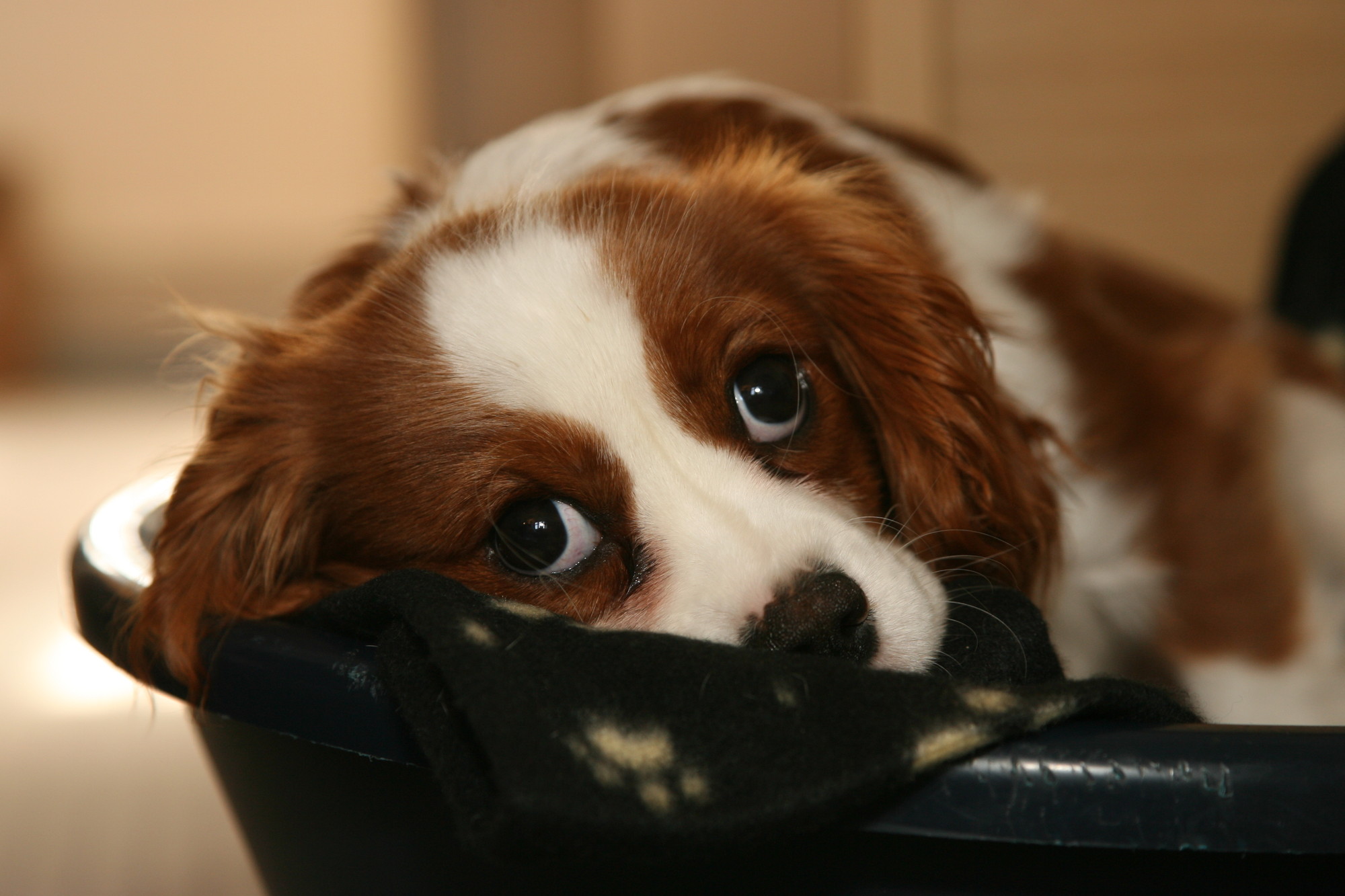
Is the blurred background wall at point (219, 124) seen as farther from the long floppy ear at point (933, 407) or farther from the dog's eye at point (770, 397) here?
the dog's eye at point (770, 397)

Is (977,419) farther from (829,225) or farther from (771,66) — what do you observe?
(771,66)

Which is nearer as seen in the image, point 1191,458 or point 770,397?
point 770,397

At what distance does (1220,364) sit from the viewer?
2107 millimetres

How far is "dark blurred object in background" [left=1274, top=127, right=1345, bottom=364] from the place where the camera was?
10.1 feet

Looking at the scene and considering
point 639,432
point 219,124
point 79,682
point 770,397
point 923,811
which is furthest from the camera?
point 219,124

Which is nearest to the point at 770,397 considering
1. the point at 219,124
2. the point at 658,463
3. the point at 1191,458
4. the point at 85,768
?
the point at 658,463

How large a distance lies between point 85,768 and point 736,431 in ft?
5.60

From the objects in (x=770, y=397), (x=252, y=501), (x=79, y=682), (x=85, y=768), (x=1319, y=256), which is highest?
(x=770, y=397)

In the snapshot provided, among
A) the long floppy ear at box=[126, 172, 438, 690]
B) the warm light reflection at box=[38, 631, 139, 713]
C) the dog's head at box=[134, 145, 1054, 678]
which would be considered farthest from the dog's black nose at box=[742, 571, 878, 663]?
the warm light reflection at box=[38, 631, 139, 713]

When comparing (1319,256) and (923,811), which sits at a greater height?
(923,811)

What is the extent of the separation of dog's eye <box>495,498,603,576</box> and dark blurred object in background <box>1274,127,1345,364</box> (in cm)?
243

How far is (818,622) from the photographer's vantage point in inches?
43.3

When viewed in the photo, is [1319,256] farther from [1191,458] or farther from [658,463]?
[658,463]

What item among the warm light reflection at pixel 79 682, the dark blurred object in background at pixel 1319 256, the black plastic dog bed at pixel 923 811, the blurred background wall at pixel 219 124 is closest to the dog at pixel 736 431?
the black plastic dog bed at pixel 923 811
